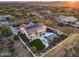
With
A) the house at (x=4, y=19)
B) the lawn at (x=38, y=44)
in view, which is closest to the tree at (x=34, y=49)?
the lawn at (x=38, y=44)

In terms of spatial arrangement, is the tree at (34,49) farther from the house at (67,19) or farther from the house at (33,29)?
the house at (67,19)

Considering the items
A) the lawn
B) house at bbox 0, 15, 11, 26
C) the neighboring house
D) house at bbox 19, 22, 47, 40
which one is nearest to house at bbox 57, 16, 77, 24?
the neighboring house

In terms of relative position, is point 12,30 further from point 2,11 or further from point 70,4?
point 70,4

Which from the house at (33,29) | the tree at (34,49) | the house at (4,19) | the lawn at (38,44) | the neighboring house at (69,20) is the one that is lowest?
the tree at (34,49)

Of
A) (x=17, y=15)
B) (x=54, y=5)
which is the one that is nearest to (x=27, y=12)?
(x=17, y=15)

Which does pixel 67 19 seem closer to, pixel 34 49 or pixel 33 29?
pixel 33 29

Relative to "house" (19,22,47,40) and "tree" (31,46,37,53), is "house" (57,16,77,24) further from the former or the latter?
"tree" (31,46,37,53)

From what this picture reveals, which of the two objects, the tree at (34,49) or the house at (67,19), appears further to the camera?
the house at (67,19)

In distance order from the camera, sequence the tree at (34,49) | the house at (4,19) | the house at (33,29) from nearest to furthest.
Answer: the tree at (34,49) < the house at (33,29) < the house at (4,19)

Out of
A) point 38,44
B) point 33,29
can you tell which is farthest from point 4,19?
point 38,44
